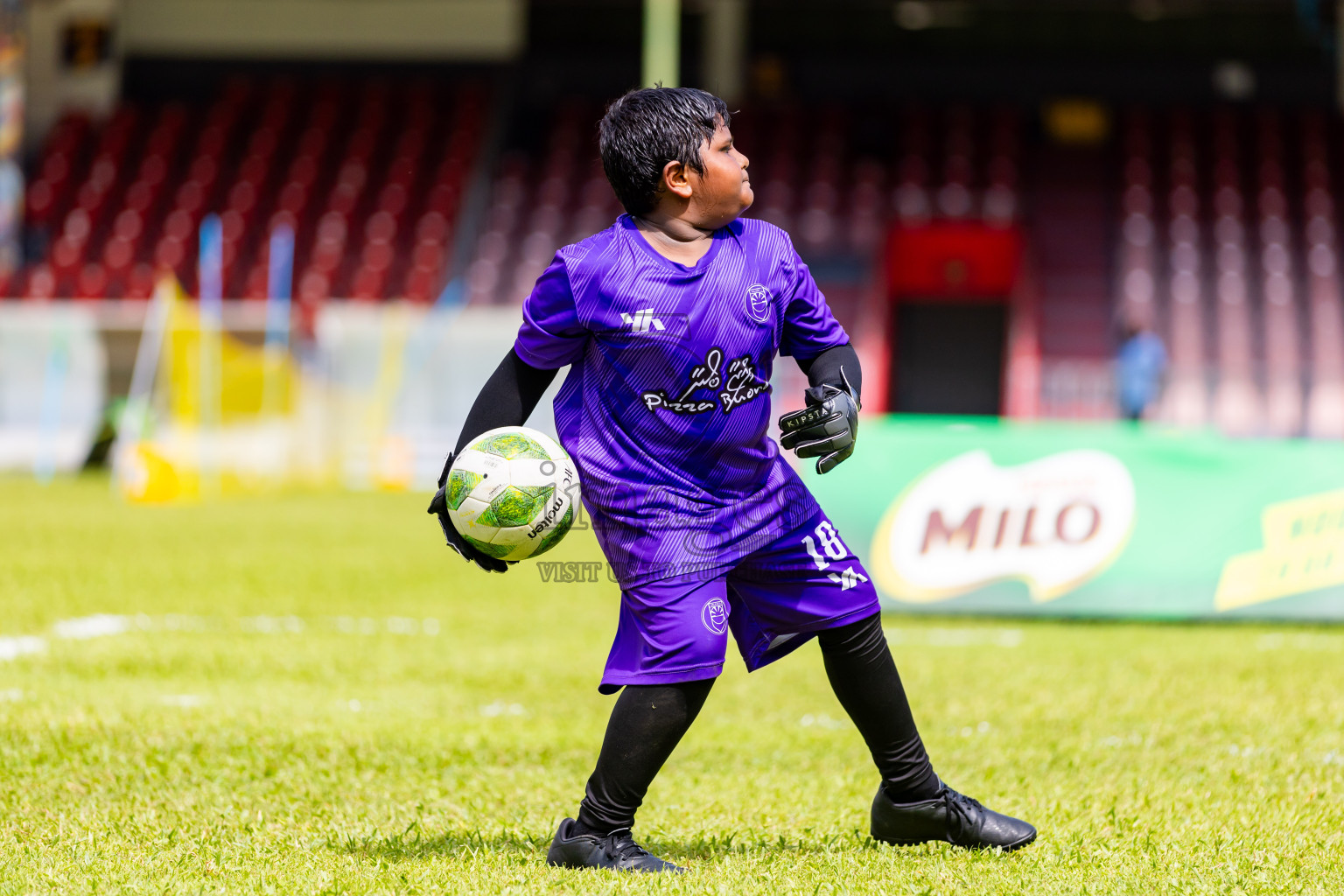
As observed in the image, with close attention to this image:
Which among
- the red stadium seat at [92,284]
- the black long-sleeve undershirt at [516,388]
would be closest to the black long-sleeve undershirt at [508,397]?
the black long-sleeve undershirt at [516,388]

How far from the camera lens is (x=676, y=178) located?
3.19 meters

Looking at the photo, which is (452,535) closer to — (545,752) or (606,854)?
(606,854)

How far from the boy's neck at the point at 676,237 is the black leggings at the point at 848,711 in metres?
0.86

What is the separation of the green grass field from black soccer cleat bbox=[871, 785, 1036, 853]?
45 millimetres

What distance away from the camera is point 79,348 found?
1892 centimetres

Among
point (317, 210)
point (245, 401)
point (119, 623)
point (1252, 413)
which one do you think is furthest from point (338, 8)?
point (119, 623)

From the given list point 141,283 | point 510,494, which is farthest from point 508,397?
point 141,283

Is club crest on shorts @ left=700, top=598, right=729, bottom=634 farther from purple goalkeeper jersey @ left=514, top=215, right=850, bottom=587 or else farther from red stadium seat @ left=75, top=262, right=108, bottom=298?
red stadium seat @ left=75, top=262, right=108, bottom=298

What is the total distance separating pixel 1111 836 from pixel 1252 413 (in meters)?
16.7

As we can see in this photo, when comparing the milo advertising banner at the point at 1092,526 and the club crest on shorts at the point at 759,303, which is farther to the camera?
the milo advertising banner at the point at 1092,526

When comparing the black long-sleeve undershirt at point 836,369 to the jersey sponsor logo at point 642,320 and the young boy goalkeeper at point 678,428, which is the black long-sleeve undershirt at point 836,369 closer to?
the young boy goalkeeper at point 678,428

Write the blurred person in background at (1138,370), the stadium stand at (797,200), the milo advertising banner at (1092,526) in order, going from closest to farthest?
1. the milo advertising banner at (1092,526)
2. the blurred person in background at (1138,370)
3. the stadium stand at (797,200)

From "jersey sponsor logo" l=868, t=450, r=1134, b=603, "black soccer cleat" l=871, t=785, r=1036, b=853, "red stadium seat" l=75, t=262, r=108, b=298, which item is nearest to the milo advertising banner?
"jersey sponsor logo" l=868, t=450, r=1134, b=603

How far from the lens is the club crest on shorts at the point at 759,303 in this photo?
3207 millimetres
